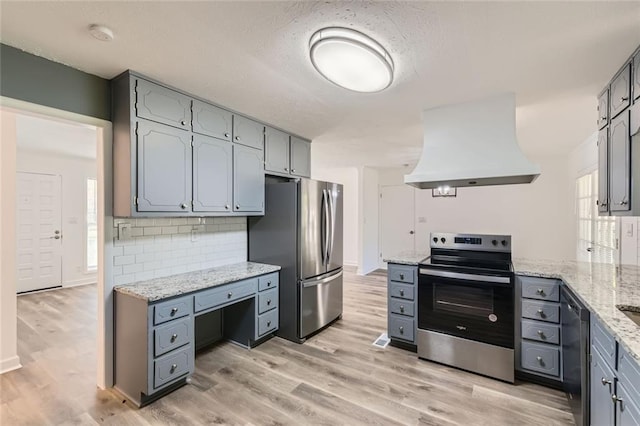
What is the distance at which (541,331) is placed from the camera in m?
2.36

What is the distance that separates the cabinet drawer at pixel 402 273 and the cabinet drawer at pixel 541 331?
3.11 feet

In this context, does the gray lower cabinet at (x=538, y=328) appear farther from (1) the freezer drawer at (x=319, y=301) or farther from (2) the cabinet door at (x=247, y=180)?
(2) the cabinet door at (x=247, y=180)

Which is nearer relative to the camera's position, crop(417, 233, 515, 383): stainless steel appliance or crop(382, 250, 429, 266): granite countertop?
crop(417, 233, 515, 383): stainless steel appliance

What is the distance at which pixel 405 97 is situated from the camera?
249cm

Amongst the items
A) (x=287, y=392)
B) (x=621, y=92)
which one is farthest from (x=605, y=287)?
(x=287, y=392)

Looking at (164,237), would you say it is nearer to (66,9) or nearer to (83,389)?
(83,389)

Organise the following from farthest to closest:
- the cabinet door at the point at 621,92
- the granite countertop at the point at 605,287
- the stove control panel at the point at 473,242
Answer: the stove control panel at the point at 473,242
the cabinet door at the point at 621,92
the granite countertop at the point at 605,287

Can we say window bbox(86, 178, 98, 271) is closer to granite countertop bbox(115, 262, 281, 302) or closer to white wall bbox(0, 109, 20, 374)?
white wall bbox(0, 109, 20, 374)

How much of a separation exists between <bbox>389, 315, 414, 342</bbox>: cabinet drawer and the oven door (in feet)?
0.53

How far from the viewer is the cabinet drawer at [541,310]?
2.32 m

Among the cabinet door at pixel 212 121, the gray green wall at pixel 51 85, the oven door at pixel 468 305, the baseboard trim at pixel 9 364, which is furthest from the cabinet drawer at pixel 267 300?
the baseboard trim at pixel 9 364

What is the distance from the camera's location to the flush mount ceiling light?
1529mm

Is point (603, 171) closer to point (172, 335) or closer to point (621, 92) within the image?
point (621, 92)

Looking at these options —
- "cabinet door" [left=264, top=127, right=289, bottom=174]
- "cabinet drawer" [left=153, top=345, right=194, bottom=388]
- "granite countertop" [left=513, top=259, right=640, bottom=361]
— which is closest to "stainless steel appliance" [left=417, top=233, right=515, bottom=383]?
"granite countertop" [left=513, top=259, right=640, bottom=361]
